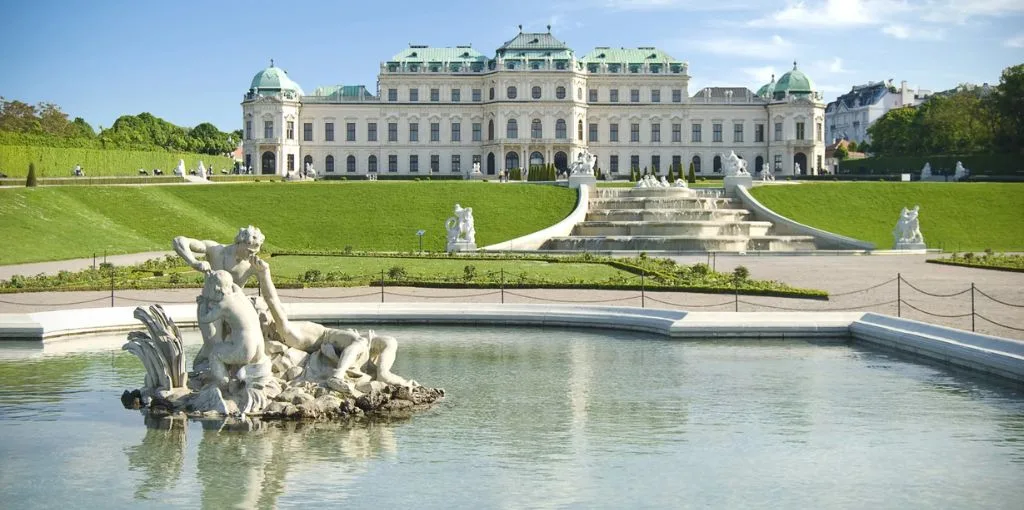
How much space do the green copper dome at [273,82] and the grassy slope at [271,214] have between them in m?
35.9

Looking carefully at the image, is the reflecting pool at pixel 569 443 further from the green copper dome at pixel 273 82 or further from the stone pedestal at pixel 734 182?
the green copper dome at pixel 273 82

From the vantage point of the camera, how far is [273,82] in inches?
3760

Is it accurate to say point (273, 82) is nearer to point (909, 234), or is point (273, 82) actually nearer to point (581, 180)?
point (581, 180)

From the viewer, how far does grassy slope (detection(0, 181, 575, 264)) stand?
4466cm

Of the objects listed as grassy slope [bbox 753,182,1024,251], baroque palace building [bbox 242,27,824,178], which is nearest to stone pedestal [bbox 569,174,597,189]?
grassy slope [bbox 753,182,1024,251]

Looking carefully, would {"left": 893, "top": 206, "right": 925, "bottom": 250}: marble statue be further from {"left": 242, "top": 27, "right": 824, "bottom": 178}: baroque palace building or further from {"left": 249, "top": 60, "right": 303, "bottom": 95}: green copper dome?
{"left": 249, "top": 60, "right": 303, "bottom": 95}: green copper dome

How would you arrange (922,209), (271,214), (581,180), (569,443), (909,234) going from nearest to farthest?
(569,443), (909,234), (271,214), (922,209), (581,180)

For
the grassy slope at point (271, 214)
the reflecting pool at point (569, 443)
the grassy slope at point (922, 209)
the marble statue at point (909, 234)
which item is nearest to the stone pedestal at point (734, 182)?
the grassy slope at point (922, 209)

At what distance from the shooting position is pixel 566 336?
20141mm

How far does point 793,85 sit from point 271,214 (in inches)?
2298

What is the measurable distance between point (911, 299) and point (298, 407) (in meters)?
17.0

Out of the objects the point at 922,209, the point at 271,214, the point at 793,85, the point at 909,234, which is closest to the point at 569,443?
the point at 909,234

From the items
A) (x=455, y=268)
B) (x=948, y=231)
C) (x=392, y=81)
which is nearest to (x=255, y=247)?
(x=455, y=268)

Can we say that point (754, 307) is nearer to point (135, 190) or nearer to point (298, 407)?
point (298, 407)
